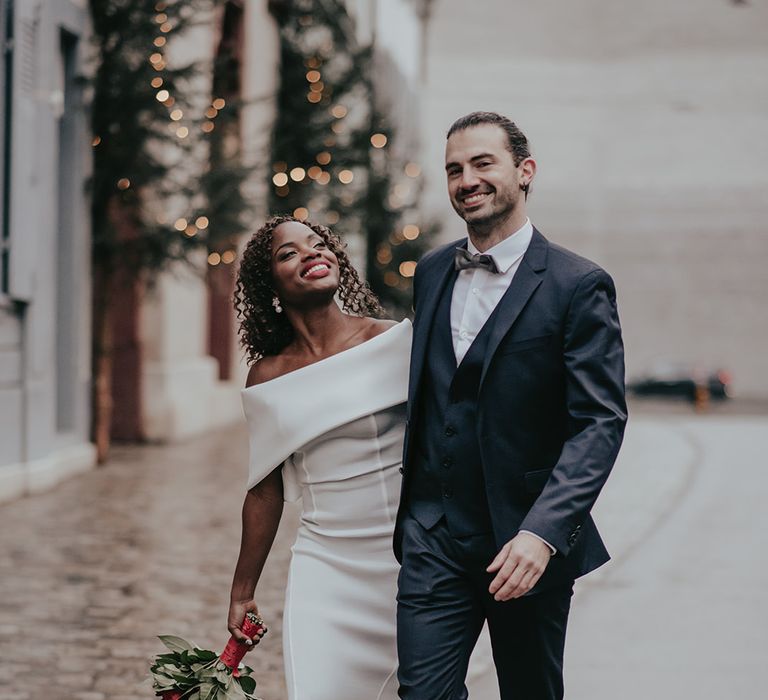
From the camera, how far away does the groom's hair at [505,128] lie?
3.40m

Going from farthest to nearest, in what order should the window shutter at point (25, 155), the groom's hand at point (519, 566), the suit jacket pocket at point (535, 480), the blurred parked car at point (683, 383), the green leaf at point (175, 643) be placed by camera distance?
the blurred parked car at point (683, 383)
the window shutter at point (25, 155)
the green leaf at point (175, 643)
the suit jacket pocket at point (535, 480)
the groom's hand at point (519, 566)

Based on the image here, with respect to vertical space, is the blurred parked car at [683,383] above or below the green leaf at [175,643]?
below

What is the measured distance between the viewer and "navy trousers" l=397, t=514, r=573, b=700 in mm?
3361

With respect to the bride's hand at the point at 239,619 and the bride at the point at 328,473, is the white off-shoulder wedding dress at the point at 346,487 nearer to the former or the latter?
the bride at the point at 328,473

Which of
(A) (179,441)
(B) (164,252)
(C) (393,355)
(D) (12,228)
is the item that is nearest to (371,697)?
(C) (393,355)

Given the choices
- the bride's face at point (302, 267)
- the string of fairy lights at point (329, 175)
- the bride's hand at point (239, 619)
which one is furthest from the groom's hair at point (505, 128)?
the string of fairy lights at point (329, 175)

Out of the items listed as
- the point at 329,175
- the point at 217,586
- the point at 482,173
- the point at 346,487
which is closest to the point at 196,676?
the point at 346,487

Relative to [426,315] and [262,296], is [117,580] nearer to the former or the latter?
[262,296]

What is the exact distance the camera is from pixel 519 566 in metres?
3.11

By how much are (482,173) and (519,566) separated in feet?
2.92

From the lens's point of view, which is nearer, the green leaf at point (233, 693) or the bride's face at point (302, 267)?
the green leaf at point (233, 693)

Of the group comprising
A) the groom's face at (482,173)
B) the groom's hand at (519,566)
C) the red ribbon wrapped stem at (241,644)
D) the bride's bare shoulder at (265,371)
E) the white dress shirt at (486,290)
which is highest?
the groom's face at (482,173)

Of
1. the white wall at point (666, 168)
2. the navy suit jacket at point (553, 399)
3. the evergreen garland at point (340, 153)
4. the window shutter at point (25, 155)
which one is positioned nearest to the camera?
the navy suit jacket at point (553, 399)

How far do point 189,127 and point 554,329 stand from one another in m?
10.9
